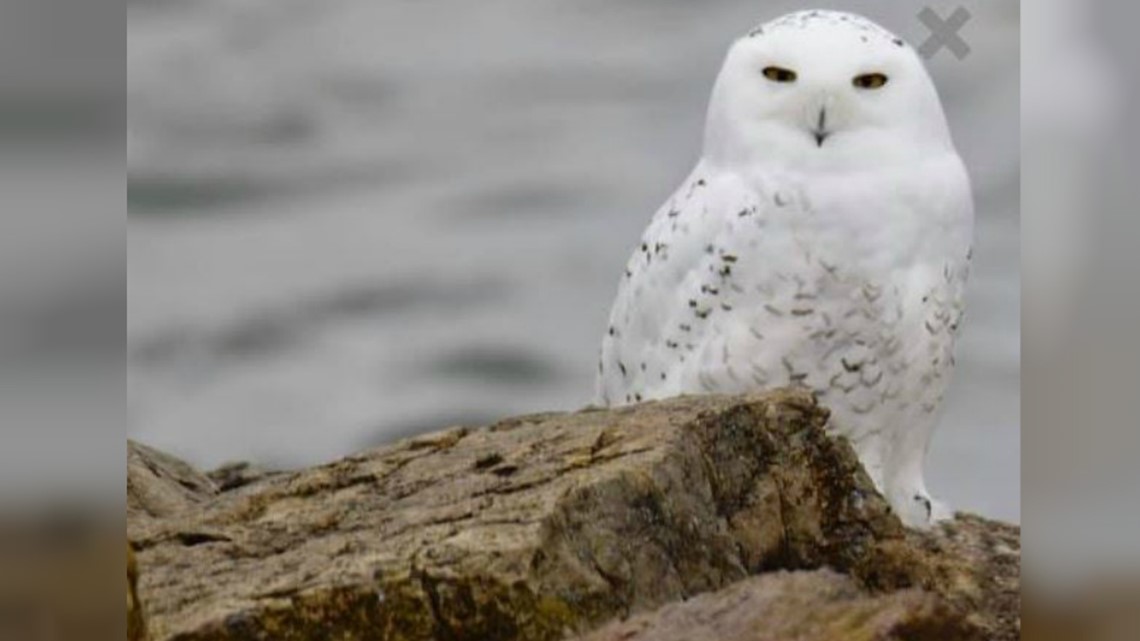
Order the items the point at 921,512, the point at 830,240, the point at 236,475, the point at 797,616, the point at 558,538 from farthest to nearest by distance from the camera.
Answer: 1. the point at 236,475
2. the point at 921,512
3. the point at 830,240
4. the point at 558,538
5. the point at 797,616

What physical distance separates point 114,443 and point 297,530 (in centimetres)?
72

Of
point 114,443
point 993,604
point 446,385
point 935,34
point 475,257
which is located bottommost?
point 993,604

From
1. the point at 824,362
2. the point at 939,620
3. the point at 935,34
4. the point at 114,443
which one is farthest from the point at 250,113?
the point at 114,443

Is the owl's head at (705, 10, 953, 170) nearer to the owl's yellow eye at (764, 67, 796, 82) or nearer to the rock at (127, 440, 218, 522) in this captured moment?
the owl's yellow eye at (764, 67, 796, 82)

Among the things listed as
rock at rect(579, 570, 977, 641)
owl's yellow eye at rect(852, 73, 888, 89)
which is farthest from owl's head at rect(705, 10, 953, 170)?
rock at rect(579, 570, 977, 641)

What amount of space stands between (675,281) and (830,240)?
15cm

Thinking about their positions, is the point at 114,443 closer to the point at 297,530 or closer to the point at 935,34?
the point at 297,530

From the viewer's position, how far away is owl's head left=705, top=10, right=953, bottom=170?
149cm

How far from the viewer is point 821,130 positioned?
4.97 ft

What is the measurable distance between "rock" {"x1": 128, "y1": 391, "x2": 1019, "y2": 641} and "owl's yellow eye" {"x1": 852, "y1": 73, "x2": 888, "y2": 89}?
1.13ft

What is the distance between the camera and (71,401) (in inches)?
19.6

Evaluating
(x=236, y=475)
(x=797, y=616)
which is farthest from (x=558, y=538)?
(x=236, y=475)

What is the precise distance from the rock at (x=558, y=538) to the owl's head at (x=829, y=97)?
303 millimetres

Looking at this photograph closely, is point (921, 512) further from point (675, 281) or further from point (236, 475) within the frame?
point (236, 475)
